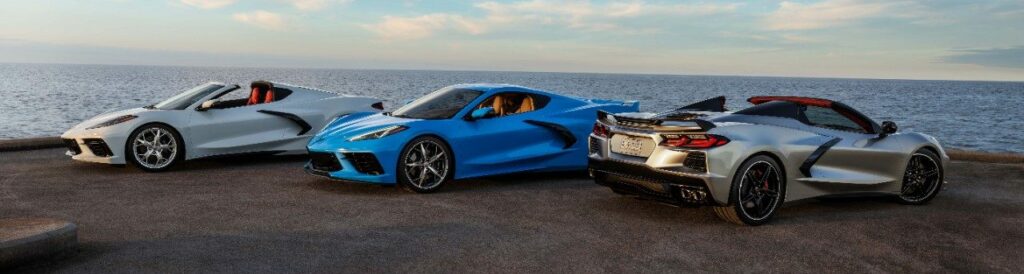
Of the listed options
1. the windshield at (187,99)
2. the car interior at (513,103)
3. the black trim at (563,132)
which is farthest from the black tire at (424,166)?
the windshield at (187,99)

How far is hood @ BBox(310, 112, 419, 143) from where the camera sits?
904 centimetres

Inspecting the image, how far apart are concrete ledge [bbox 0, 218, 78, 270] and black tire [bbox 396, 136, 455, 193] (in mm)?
3480

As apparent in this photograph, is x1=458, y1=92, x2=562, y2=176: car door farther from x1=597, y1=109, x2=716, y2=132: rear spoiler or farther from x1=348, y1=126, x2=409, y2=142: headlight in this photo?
x1=597, y1=109, x2=716, y2=132: rear spoiler

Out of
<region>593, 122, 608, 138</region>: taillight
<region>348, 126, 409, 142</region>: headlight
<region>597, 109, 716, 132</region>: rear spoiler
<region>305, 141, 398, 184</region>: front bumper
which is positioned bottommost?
<region>305, 141, 398, 184</region>: front bumper

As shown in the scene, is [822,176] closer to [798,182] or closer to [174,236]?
[798,182]

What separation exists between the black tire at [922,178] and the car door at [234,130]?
7.53 m

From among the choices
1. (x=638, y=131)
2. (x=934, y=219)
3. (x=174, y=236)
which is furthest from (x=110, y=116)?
(x=934, y=219)

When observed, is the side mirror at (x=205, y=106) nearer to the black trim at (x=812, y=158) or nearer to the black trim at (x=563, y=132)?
the black trim at (x=563, y=132)

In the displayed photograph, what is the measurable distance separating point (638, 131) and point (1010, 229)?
3.26 metres

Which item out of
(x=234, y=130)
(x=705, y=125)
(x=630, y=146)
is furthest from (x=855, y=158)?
(x=234, y=130)

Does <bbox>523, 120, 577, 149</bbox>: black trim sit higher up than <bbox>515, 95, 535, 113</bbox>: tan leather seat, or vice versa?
<bbox>515, 95, 535, 113</bbox>: tan leather seat

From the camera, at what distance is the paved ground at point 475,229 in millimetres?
5680

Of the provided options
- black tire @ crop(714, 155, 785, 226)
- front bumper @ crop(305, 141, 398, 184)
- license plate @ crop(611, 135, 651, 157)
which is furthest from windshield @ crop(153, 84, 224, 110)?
black tire @ crop(714, 155, 785, 226)

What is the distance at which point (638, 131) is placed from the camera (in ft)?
24.3
